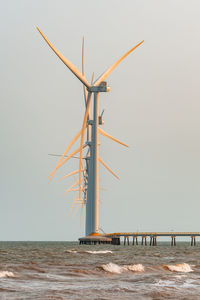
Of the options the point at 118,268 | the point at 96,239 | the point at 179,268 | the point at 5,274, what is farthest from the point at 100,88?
the point at 5,274

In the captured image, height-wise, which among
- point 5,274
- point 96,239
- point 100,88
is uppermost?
point 100,88

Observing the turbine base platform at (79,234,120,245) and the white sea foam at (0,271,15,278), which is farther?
the turbine base platform at (79,234,120,245)

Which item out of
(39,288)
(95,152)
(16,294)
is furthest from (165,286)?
(95,152)

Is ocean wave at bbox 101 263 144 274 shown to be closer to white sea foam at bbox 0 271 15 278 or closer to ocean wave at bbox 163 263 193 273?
ocean wave at bbox 163 263 193 273

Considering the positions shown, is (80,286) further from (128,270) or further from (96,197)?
(96,197)

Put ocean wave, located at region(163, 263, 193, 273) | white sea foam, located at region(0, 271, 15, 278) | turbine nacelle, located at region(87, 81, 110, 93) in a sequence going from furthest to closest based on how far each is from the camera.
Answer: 1. turbine nacelle, located at region(87, 81, 110, 93)
2. ocean wave, located at region(163, 263, 193, 273)
3. white sea foam, located at region(0, 271, 15, 278)

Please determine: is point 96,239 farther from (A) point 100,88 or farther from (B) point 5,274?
(B) point 5,274

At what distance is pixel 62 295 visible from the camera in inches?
1022

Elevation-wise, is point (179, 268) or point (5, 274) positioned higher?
point (5, 274)

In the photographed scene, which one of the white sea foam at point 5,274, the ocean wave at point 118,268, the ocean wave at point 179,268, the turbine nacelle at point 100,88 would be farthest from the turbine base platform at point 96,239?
the white sea foam at point 5,274

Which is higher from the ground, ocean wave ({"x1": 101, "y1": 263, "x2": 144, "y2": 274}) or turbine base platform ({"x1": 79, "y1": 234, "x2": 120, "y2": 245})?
ocean wave ({"x1": 101, "y1": 263, "x2": 144, "y2": 274})

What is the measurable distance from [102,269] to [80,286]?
11.7 meters

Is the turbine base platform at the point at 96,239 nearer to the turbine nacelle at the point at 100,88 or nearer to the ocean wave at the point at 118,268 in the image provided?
the turbine nacelle at the point at 100,88

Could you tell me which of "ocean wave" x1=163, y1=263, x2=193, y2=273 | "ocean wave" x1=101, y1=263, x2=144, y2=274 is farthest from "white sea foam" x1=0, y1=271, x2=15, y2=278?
"ocean wave" x1=163, y1=263, x2=193, y2=273
